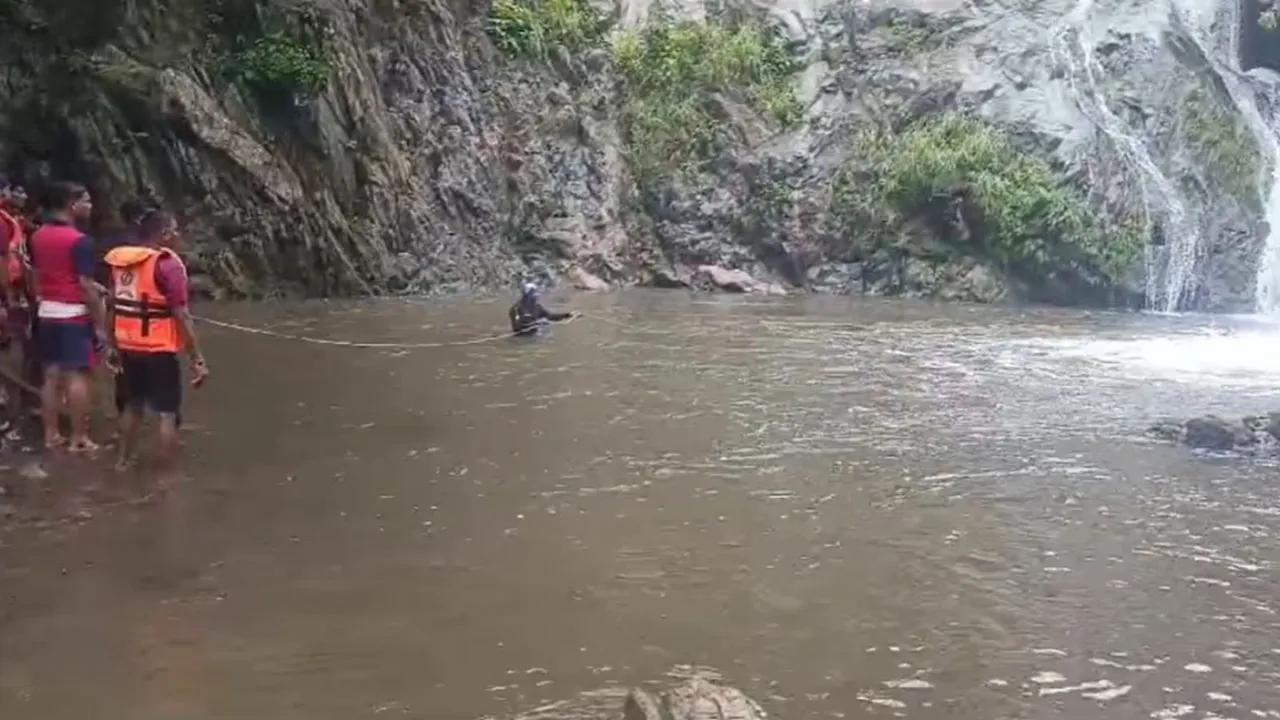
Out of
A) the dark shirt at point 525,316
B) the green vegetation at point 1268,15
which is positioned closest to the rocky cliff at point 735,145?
the green vegetation at point 1268,15

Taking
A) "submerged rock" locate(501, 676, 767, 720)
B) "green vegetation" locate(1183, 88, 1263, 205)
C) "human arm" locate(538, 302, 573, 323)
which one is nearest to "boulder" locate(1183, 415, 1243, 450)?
"submerged rock" locate(501, 676, 767, 720)

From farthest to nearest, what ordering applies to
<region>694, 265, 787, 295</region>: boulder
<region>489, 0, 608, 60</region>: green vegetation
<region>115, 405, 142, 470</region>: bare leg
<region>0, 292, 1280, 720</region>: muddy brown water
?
<region>489, 0, 608, 60</region>: green vegetation → <region>694, 265, 787, 295</region>: boulder → <region>115, 405, 142, 470</region>: bare leg → <region>0, 292, 1280, 720</region>: muddy brown water

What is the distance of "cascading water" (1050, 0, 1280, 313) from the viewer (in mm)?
26375

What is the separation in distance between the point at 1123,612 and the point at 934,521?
5.32ft

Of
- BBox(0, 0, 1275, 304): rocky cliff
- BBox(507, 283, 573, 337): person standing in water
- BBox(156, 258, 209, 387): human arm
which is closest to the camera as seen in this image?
BBox(156, 258, 209, 387): human arm

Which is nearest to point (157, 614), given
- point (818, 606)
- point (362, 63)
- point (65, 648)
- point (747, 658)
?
point (65, 648)

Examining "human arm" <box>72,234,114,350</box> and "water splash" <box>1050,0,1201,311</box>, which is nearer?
"human arm" <box>72,234,114,350</box>

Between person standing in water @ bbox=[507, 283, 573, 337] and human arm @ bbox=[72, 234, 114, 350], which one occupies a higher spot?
human arm @ bbox=[72, 234, 114, 350]

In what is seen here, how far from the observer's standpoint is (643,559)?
6.22 metres

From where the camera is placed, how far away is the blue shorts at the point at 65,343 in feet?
26.6

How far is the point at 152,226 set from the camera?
757cm

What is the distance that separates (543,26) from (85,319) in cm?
2200

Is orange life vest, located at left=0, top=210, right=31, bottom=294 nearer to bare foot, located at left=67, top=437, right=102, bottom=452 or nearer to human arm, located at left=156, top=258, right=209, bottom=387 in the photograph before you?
bare foot, located at left=67, top=437, right=102, bottom=452

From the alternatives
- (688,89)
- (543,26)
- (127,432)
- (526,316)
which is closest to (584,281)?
(688,89)
